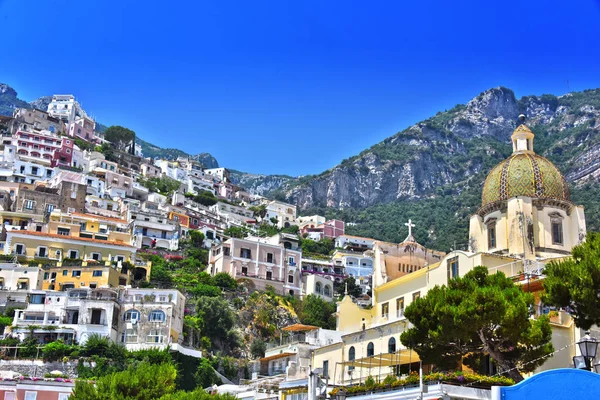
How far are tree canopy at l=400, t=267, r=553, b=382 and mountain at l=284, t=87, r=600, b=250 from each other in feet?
295

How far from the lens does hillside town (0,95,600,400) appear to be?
32.2 meters

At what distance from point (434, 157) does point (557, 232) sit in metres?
135

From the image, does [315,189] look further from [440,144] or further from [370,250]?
[370,250]

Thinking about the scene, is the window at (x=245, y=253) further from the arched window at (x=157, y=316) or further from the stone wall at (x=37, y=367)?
the stone wall at (x=37, y=367)

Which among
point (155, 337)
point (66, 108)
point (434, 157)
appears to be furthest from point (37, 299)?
point (434, 157)

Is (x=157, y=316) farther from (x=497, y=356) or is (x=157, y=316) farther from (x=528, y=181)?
(x=497, y=356)

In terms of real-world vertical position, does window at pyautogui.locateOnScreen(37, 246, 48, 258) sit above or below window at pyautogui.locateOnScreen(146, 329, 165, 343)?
above

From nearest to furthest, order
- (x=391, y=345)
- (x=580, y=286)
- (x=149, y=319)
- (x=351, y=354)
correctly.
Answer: (x=580, y=286) → (x=391, y=345) → (x=351, y=354) → (x=149, y=319)

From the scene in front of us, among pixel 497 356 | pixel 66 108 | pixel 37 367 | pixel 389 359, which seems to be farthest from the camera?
pixel 66 108

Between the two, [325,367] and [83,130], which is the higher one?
Answer: [83,130]

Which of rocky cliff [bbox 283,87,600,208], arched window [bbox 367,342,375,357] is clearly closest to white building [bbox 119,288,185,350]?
arched window [bbox 367,342,375,357]

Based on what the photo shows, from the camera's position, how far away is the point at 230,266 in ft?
253

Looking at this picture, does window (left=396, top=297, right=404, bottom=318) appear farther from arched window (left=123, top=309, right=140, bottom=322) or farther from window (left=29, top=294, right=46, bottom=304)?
window (left=29, top=294, right=46, bottom=304)

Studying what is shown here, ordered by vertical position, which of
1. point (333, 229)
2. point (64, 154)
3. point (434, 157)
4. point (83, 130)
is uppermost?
point (434, 157)
